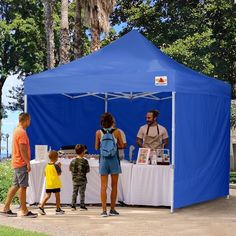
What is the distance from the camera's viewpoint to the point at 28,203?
42.1 feet

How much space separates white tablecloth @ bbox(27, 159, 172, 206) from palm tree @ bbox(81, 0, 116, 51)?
15.7 meters

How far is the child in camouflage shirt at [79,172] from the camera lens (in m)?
11.9

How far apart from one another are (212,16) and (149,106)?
2701 centimetres

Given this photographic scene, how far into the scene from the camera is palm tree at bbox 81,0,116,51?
92.2 ft

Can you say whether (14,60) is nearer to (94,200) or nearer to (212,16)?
(212,16)

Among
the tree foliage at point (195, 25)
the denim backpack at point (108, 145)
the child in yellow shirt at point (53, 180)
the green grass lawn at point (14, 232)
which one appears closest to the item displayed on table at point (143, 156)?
the denim backpack at point (108, 145)

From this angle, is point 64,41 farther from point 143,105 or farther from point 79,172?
point 79,172

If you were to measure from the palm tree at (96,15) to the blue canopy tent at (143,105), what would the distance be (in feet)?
41.2

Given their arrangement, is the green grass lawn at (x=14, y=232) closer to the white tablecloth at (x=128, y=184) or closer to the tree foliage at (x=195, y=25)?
the white tablecloth at (x=128, y=184)

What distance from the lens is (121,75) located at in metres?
12.0

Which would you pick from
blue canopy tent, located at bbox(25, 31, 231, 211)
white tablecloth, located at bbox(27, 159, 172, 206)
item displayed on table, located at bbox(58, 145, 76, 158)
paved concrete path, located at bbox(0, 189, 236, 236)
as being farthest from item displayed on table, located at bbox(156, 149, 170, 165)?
item displayed on table, located at bbox(58, 145, 76, 158)

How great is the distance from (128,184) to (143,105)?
11.4ft

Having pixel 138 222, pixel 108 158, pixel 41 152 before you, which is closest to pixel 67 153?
pixel 41 152

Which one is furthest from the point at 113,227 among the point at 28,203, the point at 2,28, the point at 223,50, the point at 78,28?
the point at 2,28
